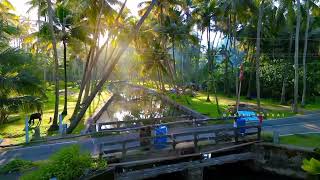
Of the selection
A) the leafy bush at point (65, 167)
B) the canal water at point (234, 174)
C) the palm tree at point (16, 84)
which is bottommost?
the canal water at point (234, 174)

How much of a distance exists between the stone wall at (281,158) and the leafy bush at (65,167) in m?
9.62

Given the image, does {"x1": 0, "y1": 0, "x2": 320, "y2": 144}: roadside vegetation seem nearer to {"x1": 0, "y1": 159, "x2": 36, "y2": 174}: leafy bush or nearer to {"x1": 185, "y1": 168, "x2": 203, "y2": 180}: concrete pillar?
{"x1": 0, "y1": 159, "x2": 36, "y2": 174}: leafy bush

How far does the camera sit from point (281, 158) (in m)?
18.1

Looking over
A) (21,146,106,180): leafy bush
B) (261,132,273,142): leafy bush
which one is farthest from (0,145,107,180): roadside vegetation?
(261,132,273,142): leafy bush

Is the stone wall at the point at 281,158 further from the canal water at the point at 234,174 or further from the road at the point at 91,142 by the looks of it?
the road at the point at 91,142

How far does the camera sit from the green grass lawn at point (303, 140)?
63.4 feet

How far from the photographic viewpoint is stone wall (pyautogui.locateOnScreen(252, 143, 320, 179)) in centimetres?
1725

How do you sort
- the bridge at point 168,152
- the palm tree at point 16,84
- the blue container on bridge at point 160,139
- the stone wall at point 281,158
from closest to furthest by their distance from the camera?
the bridge at point 168,152 < the blue container on bridge at point 160,139 < the stone wall at point 281,158 < the palm tree at point 16,84

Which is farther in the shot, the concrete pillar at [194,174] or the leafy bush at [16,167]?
the concrete pillar at [194,174]

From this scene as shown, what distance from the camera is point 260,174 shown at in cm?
1867

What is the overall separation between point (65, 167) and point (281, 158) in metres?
10.9

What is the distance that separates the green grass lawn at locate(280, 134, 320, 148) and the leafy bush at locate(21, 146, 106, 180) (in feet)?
38.2

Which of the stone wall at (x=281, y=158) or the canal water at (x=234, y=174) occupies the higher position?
the stone wall at (x=281, y=158)

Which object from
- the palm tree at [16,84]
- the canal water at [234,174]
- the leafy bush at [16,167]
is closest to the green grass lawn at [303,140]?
the canal water at [234,174]
